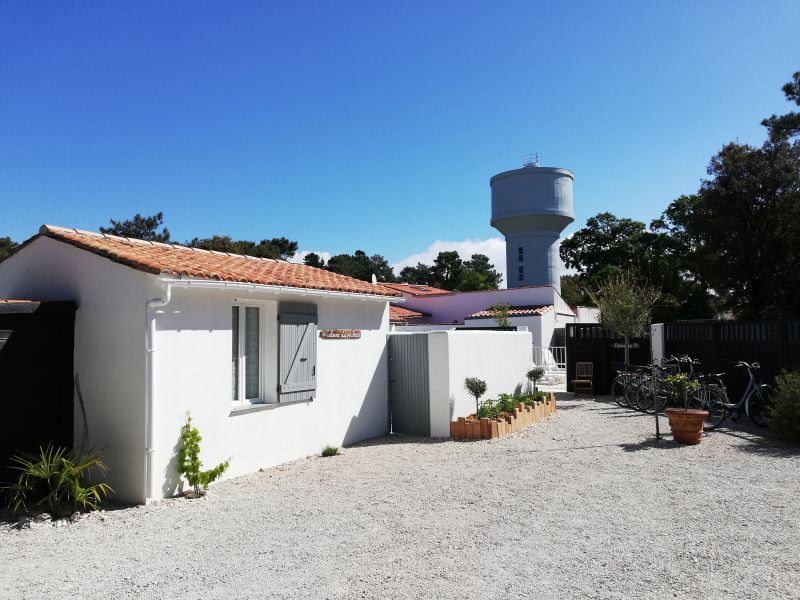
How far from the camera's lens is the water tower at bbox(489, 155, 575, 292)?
34250 millimetres

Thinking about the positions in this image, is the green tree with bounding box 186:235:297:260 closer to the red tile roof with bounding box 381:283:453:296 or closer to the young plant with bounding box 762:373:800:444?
the red tile roof with bounding box 381:283:453:296

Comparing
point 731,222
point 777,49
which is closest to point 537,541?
point 777,49

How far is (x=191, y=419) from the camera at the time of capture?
6.56 m

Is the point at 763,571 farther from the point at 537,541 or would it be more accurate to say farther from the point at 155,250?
the point at 155,250

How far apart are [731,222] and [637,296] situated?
10.7 metres

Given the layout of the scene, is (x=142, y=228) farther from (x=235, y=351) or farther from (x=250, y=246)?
(x=235, y=351)

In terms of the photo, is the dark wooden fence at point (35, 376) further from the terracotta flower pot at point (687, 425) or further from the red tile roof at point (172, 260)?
the terracotta flower pot at point (687, 425)

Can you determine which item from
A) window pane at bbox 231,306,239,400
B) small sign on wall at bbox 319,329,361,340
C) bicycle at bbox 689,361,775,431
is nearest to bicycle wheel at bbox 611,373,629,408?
bicycle at bbox 689,361,775,431

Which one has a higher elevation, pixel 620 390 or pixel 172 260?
pixel 172 260

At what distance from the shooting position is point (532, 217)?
3466 cm

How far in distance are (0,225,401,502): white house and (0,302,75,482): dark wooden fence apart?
19 centimetres

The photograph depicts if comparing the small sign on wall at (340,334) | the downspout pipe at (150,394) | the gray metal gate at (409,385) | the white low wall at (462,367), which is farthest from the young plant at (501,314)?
the downspout pipe at (150,394)

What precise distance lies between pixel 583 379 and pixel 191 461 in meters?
12.8

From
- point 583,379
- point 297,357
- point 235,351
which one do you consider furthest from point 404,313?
point 235,351
